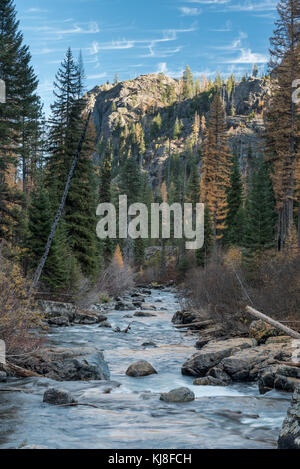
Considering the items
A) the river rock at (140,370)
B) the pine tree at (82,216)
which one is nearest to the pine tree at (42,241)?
the pine tree at (82,216)

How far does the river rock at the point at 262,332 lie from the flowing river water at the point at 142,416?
321 cm

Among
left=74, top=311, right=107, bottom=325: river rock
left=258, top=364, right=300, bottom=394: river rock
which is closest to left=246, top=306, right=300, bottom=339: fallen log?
left=258, top=364, right=300, bottom=394: river rock

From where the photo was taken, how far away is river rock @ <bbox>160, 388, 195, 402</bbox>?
791cm

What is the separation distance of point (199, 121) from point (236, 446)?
14497 cm

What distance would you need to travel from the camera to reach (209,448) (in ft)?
18.1

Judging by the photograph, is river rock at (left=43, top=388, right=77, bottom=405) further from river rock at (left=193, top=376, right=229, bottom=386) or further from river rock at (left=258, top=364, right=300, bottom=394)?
river rock at (left=258, top=364, right=300, bottom=394)

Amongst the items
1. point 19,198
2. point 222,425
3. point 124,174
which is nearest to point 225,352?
point 222,425

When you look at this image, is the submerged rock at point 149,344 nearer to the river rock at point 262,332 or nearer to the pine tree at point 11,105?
the river rock at point 262,332

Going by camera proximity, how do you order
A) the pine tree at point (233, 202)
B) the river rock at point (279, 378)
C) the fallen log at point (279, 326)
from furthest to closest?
the pine tree at point (233, 202) < the fallen log at point (279, 326) < the river rock at point (279, 378)

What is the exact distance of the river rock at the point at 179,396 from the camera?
7.91m

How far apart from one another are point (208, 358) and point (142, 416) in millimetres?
4057

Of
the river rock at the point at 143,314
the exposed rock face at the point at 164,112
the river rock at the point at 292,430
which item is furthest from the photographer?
the exposed rock face at the point at 164,112

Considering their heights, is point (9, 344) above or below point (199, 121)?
below
